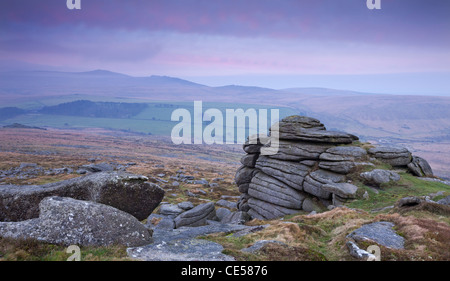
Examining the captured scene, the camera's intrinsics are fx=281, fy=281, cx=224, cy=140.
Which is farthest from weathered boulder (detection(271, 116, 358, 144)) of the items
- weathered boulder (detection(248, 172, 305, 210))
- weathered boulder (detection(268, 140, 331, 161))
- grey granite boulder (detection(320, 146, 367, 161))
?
weathered boulder (detection(248, 172, 305, 210))

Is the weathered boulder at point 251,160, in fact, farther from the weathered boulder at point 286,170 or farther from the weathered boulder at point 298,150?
the weathered boulder at point 298,150

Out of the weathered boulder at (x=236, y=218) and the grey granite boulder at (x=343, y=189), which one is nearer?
the grey granite boulder at (x=343, y=189)

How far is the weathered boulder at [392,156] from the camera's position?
124 ft

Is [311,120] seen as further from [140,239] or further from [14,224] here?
[14,224]

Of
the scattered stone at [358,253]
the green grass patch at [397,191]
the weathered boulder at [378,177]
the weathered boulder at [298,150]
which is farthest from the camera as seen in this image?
the weathered boulder at [298,150]

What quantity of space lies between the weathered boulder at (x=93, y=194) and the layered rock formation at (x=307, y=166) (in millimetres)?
20712

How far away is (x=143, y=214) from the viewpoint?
72.1 feet

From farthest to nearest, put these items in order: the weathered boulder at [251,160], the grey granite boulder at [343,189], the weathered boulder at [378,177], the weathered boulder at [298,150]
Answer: the weathered boulder at [251,160] → the weathered boulder at [298,150] → the weathered boulder at [378,177] → the grey granite boulder at [343,189]

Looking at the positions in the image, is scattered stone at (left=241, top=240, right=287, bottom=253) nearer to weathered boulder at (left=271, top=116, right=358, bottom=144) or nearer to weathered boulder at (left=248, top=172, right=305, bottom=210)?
weathered boulder at (left=248, top=172, right=305, bottom=210)

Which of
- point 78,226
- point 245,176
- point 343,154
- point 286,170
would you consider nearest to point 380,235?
point 78,226

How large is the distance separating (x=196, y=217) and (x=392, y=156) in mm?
27679

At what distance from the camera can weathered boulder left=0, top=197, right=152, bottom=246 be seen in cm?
1445

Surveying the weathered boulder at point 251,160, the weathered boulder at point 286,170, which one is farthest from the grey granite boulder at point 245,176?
the weathered boulder at point 286,170
